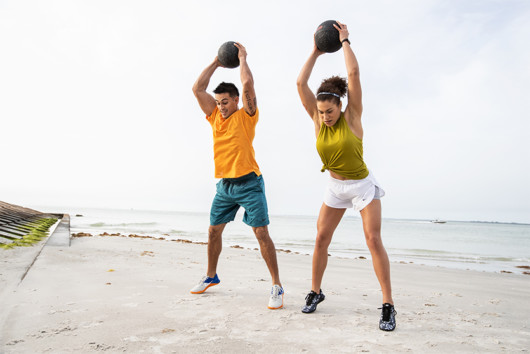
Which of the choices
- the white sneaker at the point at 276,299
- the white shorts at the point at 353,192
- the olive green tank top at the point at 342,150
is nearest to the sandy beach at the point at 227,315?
the white sneaker at the point at 276,299

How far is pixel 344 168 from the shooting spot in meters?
2.99

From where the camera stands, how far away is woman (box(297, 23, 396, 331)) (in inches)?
115

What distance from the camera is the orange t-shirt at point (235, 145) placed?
3.47 meters

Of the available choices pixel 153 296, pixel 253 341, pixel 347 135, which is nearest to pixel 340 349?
pixel 253 341

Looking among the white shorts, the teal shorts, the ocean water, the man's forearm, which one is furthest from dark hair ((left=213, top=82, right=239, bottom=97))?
the ocean water

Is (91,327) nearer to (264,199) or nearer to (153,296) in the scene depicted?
(153,296)

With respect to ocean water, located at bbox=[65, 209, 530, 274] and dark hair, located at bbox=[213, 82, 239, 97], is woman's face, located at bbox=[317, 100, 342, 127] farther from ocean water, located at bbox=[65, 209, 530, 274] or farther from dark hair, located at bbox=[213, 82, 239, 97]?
ocean water, located at bbox=[65, 209, 530, 274]

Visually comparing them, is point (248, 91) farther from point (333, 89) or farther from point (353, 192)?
point (353, 192)

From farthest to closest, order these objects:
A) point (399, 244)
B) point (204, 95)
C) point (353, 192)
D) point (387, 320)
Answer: point (399, 244), point (204, 95), point (353, 192), point (387, 320)

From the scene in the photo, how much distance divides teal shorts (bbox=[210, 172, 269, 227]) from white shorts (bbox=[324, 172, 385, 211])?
0.64m

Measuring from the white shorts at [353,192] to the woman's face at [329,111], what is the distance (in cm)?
52

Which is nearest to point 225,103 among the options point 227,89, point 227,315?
point 227,89

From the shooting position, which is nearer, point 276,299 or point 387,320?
point 387,320

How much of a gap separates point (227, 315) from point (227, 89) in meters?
2.15
